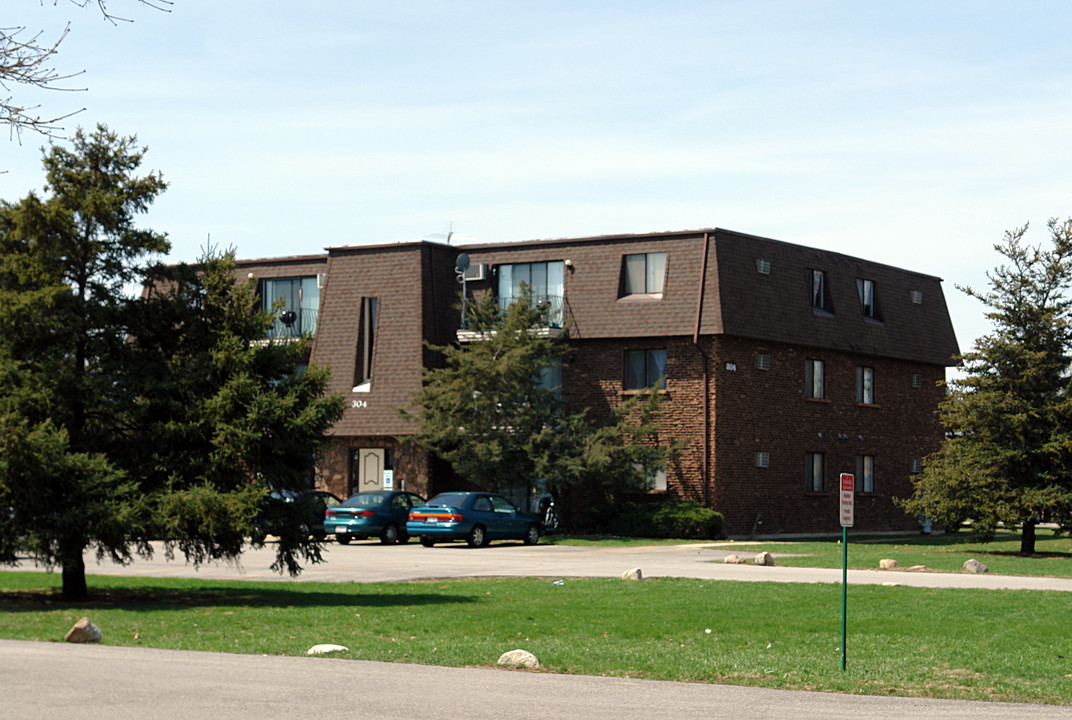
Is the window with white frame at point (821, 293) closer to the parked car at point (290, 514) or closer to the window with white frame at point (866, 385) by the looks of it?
the window with white frame at point (866, 385)

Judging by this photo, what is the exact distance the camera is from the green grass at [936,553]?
29.1 m

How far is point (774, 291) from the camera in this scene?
150 feet

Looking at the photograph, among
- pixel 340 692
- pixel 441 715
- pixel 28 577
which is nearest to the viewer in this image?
pixel 441 715

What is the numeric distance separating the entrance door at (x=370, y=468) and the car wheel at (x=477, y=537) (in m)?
10.4

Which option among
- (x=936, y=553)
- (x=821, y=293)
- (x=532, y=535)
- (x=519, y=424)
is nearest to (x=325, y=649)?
(x=936, y=553)

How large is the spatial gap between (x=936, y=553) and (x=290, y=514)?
19796 millimetres

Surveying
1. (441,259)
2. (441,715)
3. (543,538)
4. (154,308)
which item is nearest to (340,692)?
(441,715)

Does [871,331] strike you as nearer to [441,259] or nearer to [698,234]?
[698,234]

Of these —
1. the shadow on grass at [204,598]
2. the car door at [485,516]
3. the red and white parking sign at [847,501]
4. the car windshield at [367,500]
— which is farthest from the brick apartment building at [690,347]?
the red and white parking sign at [847,501]

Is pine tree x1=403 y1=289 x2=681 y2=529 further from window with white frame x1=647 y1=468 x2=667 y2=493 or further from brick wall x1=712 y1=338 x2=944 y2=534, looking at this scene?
brick wall x1=712 y1=338 x2=944 y2=534

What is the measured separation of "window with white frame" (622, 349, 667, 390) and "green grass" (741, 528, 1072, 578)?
22.9ft

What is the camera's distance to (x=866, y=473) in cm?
5028

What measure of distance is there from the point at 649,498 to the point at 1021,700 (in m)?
33.2

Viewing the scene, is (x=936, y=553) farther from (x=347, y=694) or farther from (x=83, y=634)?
(x=347, y=694)
